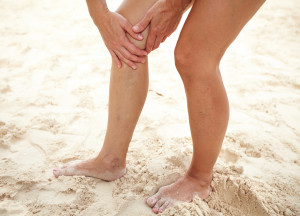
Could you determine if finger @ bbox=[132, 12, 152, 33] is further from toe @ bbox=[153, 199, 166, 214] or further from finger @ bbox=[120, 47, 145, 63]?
toe @ bbox=[153, 199, 166, 214]

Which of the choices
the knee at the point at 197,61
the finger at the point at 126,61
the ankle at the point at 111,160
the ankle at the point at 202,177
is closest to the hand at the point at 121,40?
the finger at the point at 126,61

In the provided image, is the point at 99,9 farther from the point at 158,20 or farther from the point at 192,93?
the point at 192,93

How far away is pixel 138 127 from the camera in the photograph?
5.82 feet

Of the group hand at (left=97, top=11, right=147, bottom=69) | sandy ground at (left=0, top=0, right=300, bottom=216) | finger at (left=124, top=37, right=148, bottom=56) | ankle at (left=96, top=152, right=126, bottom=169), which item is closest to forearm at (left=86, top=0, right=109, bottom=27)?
hand at (left=97, top=11, right=147, bottom=69)

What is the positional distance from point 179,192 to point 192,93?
48 centimetres

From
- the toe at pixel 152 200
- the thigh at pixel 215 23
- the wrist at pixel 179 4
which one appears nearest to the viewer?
the thigh at pixel 215 23

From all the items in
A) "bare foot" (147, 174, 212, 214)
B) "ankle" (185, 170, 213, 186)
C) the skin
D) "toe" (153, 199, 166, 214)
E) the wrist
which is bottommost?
"toe" (153, 199, 166, 214)

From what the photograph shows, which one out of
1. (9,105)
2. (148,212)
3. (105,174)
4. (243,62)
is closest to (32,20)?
(9,105)

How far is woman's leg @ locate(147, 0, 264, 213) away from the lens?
2.97 ft

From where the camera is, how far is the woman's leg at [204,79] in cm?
91

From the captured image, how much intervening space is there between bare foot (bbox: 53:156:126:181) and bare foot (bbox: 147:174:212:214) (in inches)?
8.7

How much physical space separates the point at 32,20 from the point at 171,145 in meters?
3.04

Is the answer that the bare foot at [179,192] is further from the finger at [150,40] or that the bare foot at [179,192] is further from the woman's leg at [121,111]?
the finger at [150,40]

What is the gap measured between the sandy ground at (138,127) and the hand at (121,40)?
0.59m
